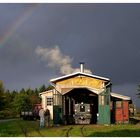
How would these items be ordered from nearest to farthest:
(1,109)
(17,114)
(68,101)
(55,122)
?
(55,122) < (68,101) < (1,109) < (17,114)

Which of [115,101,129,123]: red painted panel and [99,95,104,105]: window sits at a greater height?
[99,95,104,105]: window

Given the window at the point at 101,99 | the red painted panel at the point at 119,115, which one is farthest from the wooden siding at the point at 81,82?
the red painted panel at the point at 119,115

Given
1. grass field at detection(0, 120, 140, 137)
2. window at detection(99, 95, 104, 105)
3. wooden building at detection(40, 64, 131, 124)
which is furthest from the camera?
window at detection(99, 95, 104, 105)

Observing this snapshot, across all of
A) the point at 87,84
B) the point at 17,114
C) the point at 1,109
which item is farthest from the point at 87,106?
the point at 17,114

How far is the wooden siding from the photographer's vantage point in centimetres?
3541

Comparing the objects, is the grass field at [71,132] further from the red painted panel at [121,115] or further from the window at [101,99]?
the red painted panel at [121,115]

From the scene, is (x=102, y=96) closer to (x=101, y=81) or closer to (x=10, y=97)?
(x=101, y=81)

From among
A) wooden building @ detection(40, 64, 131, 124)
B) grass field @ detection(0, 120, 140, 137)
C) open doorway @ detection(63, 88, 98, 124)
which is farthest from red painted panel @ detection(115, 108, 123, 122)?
grass field @ detection(0, 120, 140, 137)

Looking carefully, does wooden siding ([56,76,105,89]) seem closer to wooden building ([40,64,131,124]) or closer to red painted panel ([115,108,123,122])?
wooden building ([40,64,131,124])

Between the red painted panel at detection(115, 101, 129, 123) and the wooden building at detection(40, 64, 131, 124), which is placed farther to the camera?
the red painted panel at detection(115, 101, 129, 123)

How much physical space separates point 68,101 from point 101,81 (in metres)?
Answer: 5.45

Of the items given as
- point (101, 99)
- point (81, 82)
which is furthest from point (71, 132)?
point (81, 82)

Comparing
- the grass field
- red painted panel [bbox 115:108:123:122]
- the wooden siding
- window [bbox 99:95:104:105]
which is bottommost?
the grass field

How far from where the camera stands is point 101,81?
3512cm
